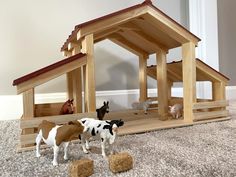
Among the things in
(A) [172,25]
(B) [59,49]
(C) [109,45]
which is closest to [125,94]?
(C) [109,45]

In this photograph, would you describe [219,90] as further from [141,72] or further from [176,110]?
[141,72]

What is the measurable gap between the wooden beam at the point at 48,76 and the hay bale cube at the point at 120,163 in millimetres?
338

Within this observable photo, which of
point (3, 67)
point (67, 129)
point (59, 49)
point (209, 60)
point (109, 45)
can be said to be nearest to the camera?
point (67, 129)

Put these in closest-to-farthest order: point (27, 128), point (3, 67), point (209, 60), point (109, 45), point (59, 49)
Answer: point (27, 128), point (3, 67), point (59, 49), point (109, 45), point (209, 60)

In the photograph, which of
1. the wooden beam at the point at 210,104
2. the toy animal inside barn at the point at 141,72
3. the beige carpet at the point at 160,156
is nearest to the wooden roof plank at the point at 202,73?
the toy animal inside barn at the point at 141,72

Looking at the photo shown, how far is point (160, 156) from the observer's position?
23.1 inches

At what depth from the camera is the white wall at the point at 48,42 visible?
51.6 inches

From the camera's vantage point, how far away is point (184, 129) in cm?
88

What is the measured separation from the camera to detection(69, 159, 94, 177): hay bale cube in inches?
18.2

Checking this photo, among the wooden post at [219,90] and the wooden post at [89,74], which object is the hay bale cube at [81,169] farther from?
the wooden post at [219,90]

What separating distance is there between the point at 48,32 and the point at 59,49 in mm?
122

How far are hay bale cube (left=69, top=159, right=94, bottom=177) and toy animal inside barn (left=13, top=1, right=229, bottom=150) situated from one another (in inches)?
10.4

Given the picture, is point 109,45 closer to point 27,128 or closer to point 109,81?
point 109,81

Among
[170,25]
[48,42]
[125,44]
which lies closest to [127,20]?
[170,25]
